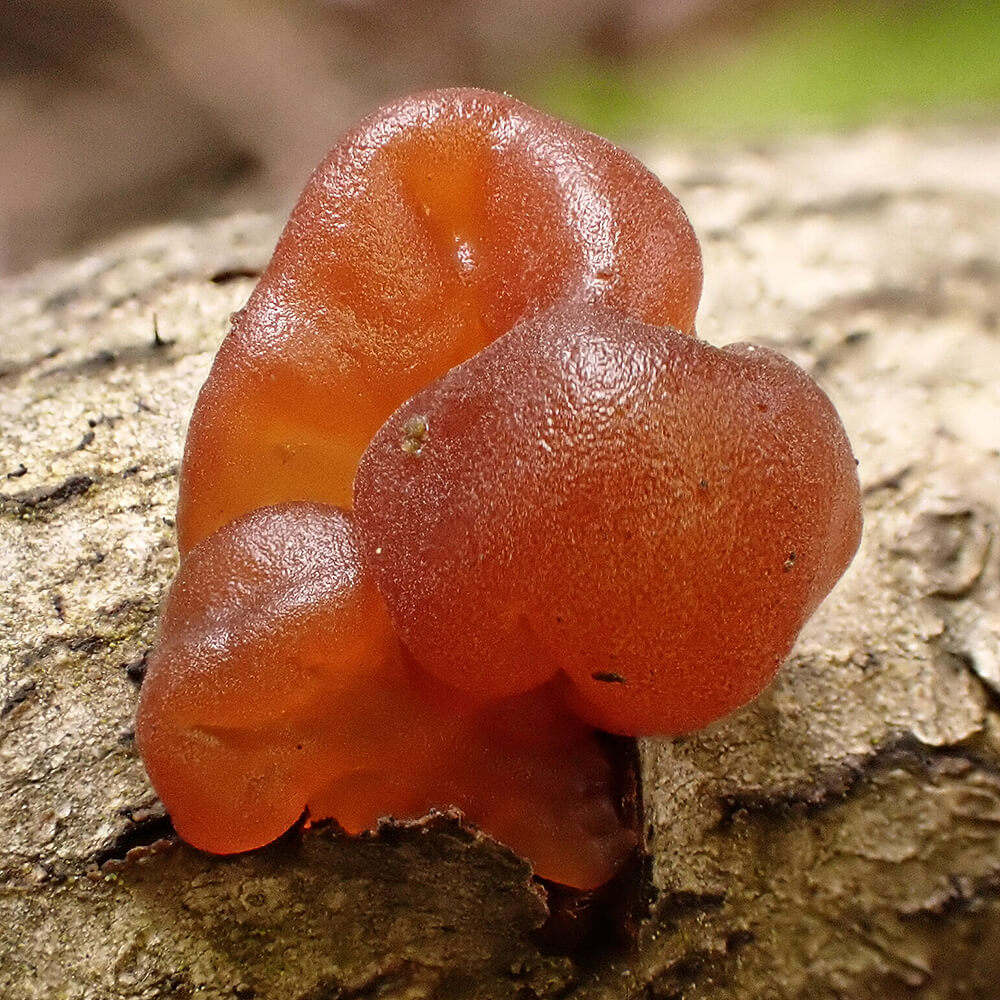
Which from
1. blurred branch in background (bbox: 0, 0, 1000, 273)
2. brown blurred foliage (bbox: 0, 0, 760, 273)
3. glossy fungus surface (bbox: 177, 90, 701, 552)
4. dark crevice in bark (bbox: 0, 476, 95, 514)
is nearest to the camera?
glossy fungus surface (bbox: 177, 90, 701, 552)

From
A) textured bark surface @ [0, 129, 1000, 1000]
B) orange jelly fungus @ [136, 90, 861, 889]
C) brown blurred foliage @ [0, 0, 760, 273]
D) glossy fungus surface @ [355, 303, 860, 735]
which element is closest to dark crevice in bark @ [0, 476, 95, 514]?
textured bark surface @ [0, 129, 1000, 1000]

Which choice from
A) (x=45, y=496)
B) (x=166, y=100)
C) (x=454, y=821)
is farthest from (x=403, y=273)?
(x=166, y=100)

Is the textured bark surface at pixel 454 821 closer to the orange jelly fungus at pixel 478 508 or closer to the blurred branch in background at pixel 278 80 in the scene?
the orange jelly fungus at pixel 478 508

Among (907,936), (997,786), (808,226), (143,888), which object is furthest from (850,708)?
(808,226)

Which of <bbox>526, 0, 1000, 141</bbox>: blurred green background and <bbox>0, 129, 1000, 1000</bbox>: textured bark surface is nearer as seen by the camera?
<bbox>0, 129, 1000, 1000</bbox>: textured bark surface

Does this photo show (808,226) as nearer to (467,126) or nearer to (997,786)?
(467,126)

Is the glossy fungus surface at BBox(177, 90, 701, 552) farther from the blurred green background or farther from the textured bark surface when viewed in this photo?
the blurred green background

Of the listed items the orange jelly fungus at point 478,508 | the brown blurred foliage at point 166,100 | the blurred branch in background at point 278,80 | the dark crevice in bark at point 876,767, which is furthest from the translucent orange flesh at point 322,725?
the brown blurred foliage at point 166,100
